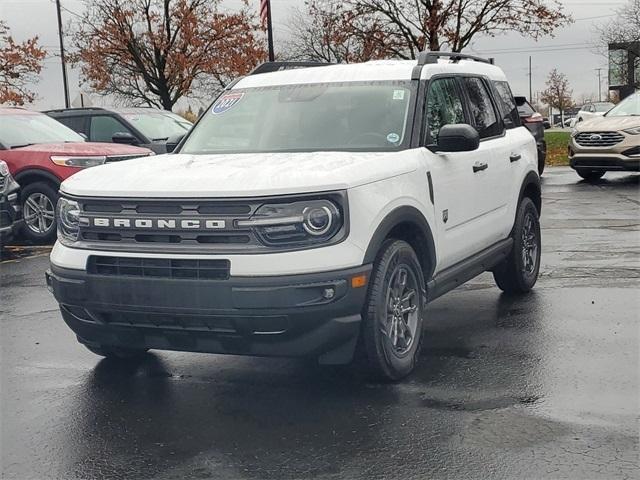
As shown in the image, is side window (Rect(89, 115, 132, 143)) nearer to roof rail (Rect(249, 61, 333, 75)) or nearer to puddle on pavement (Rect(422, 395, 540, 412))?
roof rail (Rect(249, 61, 333, 75))

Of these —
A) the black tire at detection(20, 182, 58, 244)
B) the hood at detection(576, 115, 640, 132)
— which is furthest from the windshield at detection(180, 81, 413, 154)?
the hood at detection(576, 115, 640, 132)

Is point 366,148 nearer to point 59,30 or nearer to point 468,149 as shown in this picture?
point 468,149

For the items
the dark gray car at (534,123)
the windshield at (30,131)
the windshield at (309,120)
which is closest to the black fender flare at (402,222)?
the windshield at (309,120)

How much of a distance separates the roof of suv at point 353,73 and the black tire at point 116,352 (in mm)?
A: 2106

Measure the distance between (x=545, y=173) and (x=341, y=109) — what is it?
1599cm

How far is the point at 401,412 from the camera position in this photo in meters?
4.52

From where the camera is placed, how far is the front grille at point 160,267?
445 cm

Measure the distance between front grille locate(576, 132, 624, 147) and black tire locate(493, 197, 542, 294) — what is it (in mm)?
9940

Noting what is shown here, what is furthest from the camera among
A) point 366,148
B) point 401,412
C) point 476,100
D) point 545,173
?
point 545,173

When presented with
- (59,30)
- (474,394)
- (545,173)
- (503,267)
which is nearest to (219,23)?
(59,30)

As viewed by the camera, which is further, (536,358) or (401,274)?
(536,358)

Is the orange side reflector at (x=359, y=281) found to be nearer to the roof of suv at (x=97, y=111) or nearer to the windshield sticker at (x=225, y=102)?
the windshield sticker at (x=225, y=102)

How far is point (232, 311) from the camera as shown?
4395 mm

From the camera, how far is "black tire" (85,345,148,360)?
18.0 ft
